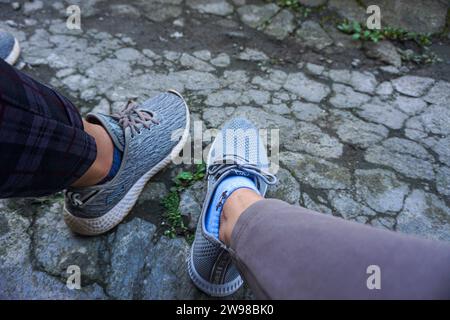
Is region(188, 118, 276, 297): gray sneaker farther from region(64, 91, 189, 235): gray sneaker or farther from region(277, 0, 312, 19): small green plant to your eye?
region(277, 0, 312, 19): small green plant

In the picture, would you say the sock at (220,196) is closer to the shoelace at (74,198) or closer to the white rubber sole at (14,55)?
the shoelace at (74,198)

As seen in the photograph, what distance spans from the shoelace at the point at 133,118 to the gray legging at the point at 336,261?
79 centimetres

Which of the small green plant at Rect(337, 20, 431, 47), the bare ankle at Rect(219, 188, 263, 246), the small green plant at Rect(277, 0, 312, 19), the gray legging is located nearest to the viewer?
the gray legging

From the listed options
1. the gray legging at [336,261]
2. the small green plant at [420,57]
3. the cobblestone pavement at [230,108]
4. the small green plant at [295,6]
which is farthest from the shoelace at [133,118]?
the small green plant at [420,57]

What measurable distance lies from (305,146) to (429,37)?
1389mm

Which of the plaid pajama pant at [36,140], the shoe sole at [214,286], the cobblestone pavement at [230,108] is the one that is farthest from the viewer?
the cobblestone pavement at [230,108]

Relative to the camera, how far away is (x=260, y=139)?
1.77m

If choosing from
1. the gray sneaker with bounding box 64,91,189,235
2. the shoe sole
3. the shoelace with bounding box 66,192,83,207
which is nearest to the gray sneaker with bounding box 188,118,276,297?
the shoe sole

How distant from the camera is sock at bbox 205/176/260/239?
130cm

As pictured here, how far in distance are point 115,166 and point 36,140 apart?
0.43 m

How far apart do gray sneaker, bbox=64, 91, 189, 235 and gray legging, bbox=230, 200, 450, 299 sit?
2.10 feet

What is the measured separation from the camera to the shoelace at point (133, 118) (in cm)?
151

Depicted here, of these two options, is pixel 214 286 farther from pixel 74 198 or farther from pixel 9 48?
pixel 9 48
